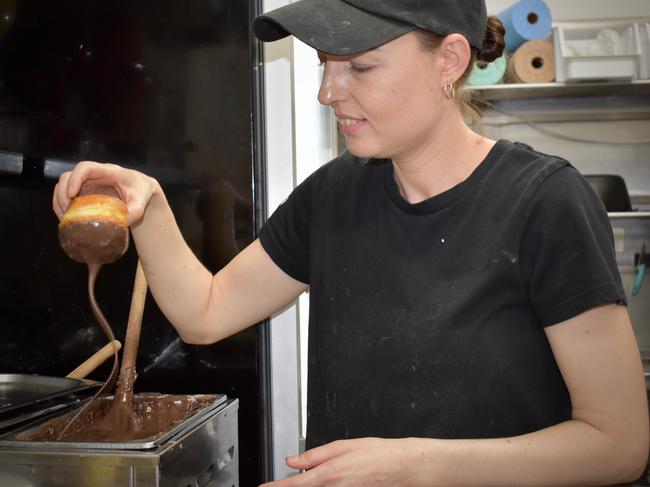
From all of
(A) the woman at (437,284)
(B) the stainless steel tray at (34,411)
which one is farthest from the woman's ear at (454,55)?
(B) the stainless steel tray at (34,411)

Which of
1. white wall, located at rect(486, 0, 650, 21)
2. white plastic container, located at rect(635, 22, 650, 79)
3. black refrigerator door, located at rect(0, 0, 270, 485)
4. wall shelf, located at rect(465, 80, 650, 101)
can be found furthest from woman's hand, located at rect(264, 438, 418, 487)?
white wall, located at rect(486, 0, 650, 21)

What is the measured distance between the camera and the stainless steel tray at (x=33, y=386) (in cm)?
138

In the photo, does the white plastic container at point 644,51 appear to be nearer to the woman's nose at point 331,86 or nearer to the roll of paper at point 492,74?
the roll of paper at point 492,74

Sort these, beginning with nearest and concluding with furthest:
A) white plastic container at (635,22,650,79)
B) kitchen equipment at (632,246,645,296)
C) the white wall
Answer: white plastic container at (635,22,650,79) < kitchen equipment at (632,246,645,296) < the white wall

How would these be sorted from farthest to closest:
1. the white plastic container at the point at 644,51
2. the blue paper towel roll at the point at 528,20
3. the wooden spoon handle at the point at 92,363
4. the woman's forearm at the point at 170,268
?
the white plastic container at the point at 644,51 < the blue paper towel roll at the point at 528,20 < the wooden spoon handle at the point at 92,363 < the woman's forearm at the point at 170,268

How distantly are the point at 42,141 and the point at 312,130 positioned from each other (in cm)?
70

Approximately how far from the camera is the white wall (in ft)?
10.9

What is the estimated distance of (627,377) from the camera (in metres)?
0.90

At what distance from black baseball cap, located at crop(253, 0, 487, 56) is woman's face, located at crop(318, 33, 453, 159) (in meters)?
0.04

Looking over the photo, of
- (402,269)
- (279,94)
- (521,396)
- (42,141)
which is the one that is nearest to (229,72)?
(279,94)

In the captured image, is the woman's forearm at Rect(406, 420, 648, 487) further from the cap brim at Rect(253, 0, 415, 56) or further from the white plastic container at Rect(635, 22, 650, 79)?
the white plastic container at Rect(635, 22, 650, 79)

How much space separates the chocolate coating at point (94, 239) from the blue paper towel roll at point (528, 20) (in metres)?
2.43

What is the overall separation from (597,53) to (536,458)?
2.67 m

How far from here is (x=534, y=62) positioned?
2994 millimetres
